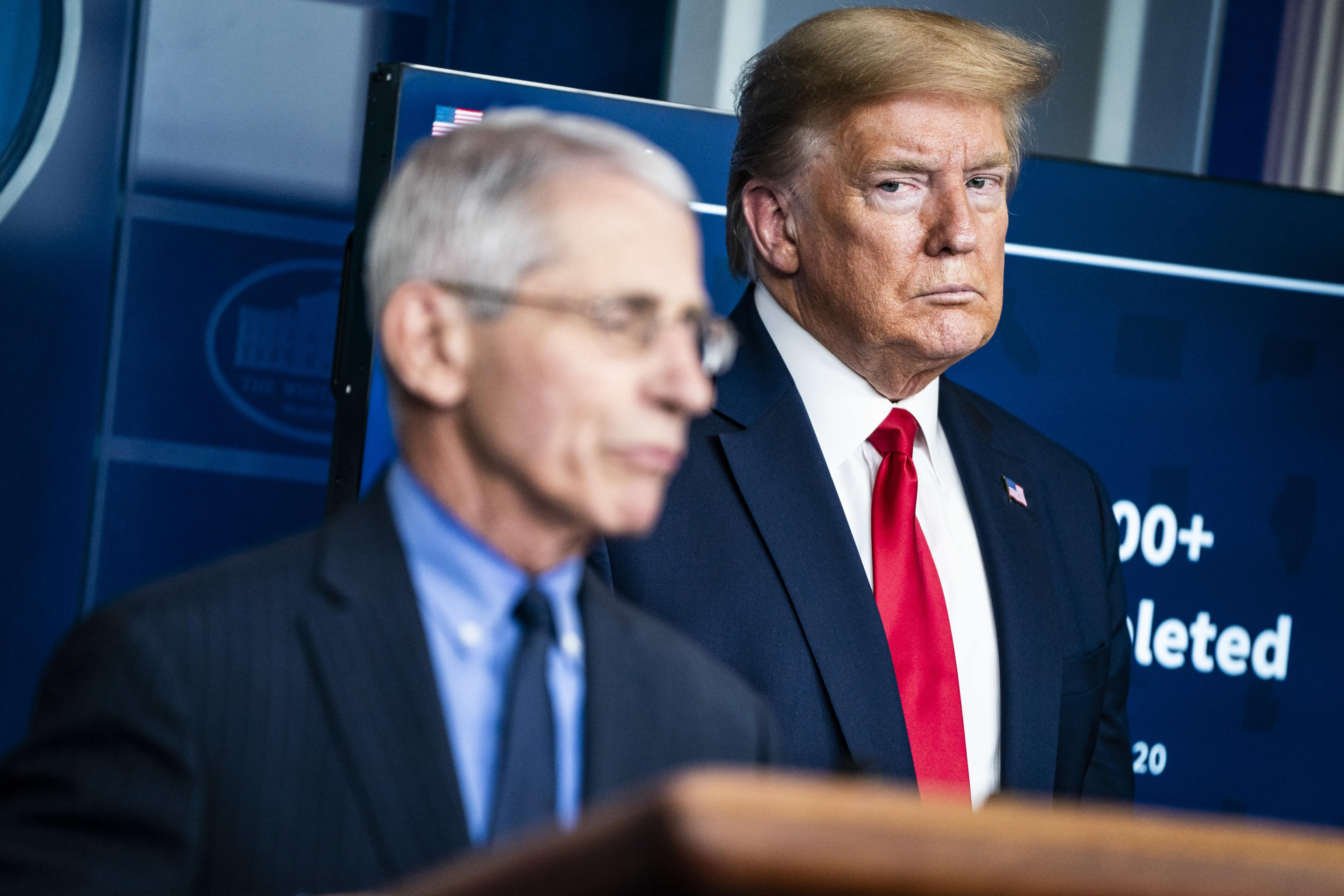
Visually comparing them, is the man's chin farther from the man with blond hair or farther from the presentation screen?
the presentation screen

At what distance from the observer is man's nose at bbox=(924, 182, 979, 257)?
2.15 m

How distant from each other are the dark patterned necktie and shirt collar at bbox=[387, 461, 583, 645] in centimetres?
2

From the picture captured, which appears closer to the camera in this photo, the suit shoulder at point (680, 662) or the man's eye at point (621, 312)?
the man's eye at point (621, 312)

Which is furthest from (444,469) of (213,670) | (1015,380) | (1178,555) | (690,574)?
(1178,555)

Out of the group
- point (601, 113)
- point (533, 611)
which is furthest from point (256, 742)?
point (601, 113)

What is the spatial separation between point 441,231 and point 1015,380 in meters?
2.35

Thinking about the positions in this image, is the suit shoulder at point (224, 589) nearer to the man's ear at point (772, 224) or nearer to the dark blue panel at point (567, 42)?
the man's ear at point (772, 224)

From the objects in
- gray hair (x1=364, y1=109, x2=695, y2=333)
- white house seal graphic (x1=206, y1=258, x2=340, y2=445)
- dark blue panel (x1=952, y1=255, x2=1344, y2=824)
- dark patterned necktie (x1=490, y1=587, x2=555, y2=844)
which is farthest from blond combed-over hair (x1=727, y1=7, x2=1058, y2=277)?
white house seal graphic (x1=206, y1=258, x2=340, y2=445)

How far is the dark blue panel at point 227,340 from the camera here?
3.60m

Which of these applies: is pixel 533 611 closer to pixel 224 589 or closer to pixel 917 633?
pixel 224 589

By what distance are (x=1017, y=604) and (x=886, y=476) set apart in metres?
0.26

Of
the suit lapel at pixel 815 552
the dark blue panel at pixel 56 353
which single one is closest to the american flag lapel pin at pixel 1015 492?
the suit lapel at pixel 815 552

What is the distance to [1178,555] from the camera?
129 inches

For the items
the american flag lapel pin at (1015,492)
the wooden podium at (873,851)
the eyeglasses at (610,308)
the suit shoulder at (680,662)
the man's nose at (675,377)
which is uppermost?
the eyeglasses at (610,308)
